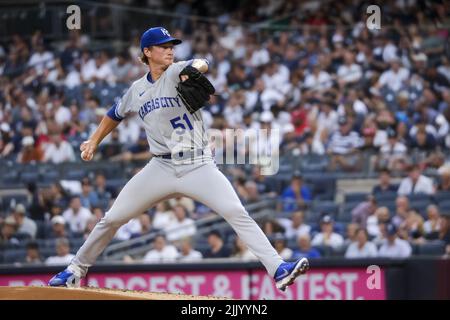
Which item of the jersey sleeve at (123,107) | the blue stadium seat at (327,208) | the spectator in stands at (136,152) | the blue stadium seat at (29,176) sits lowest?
the blue stadium seat at (327,208)

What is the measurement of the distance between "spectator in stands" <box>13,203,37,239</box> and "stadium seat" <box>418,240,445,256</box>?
500 centimetres

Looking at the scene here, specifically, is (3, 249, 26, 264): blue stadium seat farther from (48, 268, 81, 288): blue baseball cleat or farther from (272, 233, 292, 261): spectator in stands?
(48, 268, 81, 288): blue baseball cleat

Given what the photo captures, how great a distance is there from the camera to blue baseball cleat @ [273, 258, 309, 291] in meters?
7.60

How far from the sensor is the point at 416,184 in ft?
44.4

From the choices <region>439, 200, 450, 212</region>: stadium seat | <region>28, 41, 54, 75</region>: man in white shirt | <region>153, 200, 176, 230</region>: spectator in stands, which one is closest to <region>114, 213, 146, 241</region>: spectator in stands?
<region>153, 200, 176, 230</region>: spectator in stands

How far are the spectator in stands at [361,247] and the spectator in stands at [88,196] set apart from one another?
3670 millimetres

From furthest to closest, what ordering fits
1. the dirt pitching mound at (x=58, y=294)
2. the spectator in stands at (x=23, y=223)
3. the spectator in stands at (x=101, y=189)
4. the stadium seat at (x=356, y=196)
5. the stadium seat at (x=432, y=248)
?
1. the spectator in stands at (x=101, y=189)
2. the spectator in stands at (x=23, y=223)
3. the stadium seat at (x=356, y=196)
4. the stadium seat at (x=432, y=248)
5. the dirt pitching mound at (x=58, y=294)

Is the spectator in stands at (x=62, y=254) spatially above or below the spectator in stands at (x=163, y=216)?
below

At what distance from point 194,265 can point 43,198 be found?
394 centimetres

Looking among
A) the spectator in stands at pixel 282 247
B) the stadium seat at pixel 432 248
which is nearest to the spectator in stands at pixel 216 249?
the spectator in stands at pixel 282 247

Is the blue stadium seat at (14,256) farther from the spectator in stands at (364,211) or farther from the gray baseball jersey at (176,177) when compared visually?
the gray baseball jersey at (176,177)

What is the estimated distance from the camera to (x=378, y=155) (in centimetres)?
1395

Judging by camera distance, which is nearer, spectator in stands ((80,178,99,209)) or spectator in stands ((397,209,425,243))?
spectator in stands ((397,209,425,243))

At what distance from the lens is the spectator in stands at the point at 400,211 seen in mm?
12922
